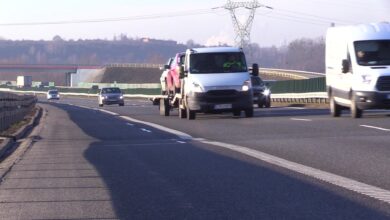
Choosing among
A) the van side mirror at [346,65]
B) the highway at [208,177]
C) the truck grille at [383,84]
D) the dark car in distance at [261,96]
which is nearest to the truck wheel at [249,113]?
the van side mirror at [346,65]

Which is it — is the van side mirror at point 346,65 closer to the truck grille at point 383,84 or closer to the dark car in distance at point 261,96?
the truck grille at point 383,84

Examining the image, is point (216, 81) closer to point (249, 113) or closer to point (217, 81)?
point (217, 81)

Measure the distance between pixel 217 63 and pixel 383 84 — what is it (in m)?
7.01

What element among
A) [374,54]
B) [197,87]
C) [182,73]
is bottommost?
[197,87]

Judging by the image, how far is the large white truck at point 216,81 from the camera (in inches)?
1228

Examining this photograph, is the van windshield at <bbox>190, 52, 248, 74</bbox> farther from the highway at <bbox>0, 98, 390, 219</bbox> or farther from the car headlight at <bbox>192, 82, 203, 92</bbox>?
the highway at <bbox>0, 98, 390, 219</bbox>

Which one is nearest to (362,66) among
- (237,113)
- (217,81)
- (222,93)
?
(222,93)

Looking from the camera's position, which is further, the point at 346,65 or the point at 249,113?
the point at 249,113

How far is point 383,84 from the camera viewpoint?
26.8 m

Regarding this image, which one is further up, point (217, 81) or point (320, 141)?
point (217, 81)

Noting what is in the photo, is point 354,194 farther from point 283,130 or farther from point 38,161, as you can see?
point 283,130

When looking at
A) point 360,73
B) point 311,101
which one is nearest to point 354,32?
point 360,73

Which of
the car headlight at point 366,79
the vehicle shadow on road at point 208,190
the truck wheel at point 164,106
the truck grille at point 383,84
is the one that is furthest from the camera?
the truck wheel at point 164,106

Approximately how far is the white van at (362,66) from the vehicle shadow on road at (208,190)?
10.6m
